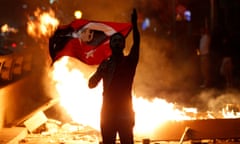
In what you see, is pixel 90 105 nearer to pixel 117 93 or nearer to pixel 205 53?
pixel 117 93

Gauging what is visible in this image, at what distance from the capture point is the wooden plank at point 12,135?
9.85 metres

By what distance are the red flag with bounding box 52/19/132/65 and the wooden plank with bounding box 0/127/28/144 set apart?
225 centimetres

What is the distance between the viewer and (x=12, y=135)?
1031cm

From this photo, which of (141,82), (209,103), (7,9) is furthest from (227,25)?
(7,9)

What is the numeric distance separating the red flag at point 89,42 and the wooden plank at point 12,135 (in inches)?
88.4

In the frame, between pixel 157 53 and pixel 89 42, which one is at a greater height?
pixel 157 53

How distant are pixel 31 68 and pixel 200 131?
7.56 meters

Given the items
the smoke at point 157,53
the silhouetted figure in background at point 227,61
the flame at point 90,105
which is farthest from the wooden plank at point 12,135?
the silhouetted figure in background at point 227,61

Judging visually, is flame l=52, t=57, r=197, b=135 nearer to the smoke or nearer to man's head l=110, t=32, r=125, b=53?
Answer: the smoke

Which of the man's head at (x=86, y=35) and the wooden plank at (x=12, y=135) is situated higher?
the man's head at (x=86, y=35)

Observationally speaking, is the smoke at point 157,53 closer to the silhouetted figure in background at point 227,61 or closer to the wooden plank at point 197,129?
the silhouetted figure in background at point 227,61

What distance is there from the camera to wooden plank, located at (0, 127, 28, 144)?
32.3 ft

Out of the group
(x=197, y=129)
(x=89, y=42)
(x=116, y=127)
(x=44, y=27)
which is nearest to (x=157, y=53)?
(x=44, y=27)

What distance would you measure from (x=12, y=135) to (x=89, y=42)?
283 centimetres
